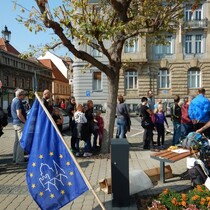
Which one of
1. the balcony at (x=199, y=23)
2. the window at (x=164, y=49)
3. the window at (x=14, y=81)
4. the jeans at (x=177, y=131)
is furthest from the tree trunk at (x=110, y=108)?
the window at (x=14, y=81)

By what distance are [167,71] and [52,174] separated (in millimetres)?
Result: 34207

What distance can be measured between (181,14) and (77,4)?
320cm

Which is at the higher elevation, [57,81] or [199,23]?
[199,23]

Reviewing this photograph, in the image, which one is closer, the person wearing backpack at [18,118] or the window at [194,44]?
the person wearing backpack at [18,118]

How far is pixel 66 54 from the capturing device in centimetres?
1034

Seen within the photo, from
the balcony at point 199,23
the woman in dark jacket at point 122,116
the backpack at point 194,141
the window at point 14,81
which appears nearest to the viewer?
the backpack at point 194,141

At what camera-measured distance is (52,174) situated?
426cm

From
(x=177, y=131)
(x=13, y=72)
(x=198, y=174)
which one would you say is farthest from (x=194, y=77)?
(x=13, y=72)

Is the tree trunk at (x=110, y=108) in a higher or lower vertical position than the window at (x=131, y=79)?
lower

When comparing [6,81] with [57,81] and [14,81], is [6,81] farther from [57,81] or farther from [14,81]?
[57,81]

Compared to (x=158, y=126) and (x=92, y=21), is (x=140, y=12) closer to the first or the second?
(x=92, y=21)

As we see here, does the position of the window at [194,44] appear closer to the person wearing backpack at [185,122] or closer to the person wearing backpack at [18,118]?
the person wearing backpack at [185,122]

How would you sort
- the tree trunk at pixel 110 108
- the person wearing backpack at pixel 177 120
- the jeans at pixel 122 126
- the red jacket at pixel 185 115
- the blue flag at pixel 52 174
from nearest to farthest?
1. the blue flag at pixel 52 174
2. the tree trunk at pixel 110 108
3. the red jacket at pixel 185 115
4. the jeans at pixel 122 126
5. the person wearing backpack at pixel 177 120

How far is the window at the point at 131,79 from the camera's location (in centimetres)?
3725
